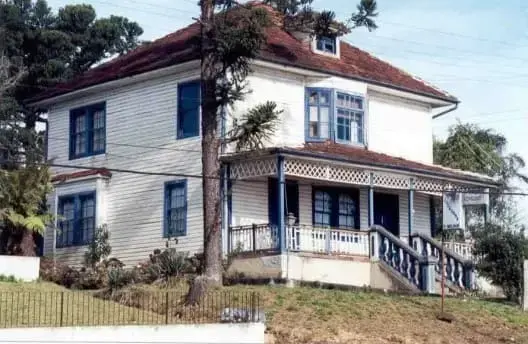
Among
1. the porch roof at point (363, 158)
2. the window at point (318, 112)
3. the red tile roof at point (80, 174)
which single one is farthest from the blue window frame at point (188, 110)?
the window at point (318, 112)

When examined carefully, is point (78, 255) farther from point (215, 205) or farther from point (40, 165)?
point (215, 205)

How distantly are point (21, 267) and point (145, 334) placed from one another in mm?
8594

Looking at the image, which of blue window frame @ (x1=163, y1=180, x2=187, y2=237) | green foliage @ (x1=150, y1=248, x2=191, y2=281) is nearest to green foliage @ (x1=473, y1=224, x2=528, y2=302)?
green foliage @ (x1=150, y1=248, x2=191, y2=281)

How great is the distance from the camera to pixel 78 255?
3675 centimetres

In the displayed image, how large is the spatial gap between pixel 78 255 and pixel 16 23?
1716 centimetres

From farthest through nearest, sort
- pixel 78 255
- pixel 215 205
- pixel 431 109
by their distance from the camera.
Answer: pixel 431 109 < pixel 78 255 < pixel 215 205

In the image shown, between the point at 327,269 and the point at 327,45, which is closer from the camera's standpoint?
the point at 327,269

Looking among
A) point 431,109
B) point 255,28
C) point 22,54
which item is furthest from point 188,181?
point 22,54

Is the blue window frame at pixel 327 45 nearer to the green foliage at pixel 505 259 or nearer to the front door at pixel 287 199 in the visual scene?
the front door at pixel 287 199

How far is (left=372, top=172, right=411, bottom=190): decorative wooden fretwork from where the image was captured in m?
34.8

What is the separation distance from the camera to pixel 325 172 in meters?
33.5

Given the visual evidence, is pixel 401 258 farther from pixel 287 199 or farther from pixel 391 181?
pixel 287 199

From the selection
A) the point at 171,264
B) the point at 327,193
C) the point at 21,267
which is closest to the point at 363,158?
the point at 327,193

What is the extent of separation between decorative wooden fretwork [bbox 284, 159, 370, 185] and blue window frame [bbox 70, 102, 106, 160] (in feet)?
23.7
